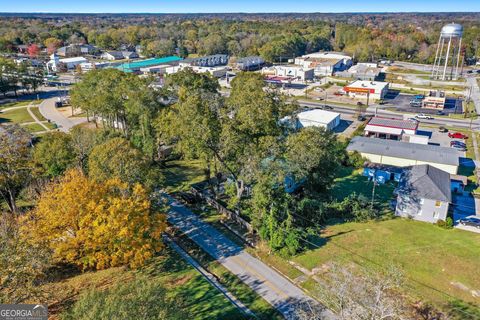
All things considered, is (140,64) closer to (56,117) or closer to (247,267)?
(56,117)

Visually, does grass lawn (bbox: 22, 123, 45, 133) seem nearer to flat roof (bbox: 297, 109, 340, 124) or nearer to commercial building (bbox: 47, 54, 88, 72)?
flat roof (bbox: 297, 109, 340, 124)

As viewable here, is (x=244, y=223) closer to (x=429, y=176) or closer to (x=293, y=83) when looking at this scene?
(x=429, y=176)

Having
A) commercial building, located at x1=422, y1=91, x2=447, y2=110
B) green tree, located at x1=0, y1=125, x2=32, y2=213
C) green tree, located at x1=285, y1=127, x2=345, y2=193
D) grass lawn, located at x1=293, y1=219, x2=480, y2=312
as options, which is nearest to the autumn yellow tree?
green tree, located at x1=0, y1=125, x2=32, y2=213

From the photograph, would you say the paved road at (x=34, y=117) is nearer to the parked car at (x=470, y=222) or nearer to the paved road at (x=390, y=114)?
the paved road at (x=390, y=114)

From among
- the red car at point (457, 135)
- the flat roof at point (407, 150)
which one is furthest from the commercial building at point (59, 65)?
the red car at point (457, 135)

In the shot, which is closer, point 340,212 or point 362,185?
point 340,212

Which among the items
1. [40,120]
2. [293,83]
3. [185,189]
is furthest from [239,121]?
[293,83]
